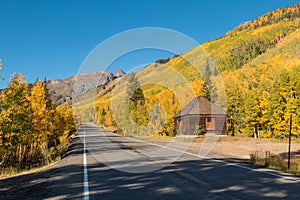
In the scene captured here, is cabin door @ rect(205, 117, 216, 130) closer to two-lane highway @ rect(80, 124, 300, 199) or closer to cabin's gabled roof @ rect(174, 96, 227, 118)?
cabin's gabled roof @ rect(174, 96, 227, 118)

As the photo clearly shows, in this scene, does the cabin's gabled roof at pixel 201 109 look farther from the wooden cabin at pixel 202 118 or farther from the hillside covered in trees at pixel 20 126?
the hillside covered in trees at pixel 20 126

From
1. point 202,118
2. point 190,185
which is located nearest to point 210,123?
point 202,118

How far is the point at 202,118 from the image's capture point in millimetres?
48344

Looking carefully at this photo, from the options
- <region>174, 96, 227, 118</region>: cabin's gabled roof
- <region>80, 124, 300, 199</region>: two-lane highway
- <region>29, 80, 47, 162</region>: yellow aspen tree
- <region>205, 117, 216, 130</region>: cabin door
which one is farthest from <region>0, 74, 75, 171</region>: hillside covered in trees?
<region>205, 117, 216, 130</region>: cabin door

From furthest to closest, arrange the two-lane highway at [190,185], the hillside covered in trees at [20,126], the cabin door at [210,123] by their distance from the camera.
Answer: the cabin door at [210,123] < the hillside covered in trees at [20,126] < the two-lane highway at [190,185]

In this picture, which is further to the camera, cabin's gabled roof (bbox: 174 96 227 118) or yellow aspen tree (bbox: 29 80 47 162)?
cabin's gabled roof (bbox: 174 96 227 118)

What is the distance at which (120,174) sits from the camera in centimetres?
1045

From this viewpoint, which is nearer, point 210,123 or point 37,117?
point 37,117

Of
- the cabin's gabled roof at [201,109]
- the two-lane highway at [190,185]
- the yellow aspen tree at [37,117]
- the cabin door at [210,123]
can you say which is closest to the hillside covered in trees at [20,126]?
the yellow aspen tree at [37,117]

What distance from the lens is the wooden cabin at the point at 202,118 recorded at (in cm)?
4791

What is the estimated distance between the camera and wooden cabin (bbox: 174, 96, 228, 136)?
47.9 meters

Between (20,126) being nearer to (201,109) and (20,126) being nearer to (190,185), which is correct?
(190,185)

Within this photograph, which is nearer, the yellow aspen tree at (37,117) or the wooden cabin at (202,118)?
the yellow aspen tree at (37,117)

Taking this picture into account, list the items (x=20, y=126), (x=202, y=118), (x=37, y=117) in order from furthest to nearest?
(x=202, y=118) < (x=37, y=117) < (x=20, y=126)
